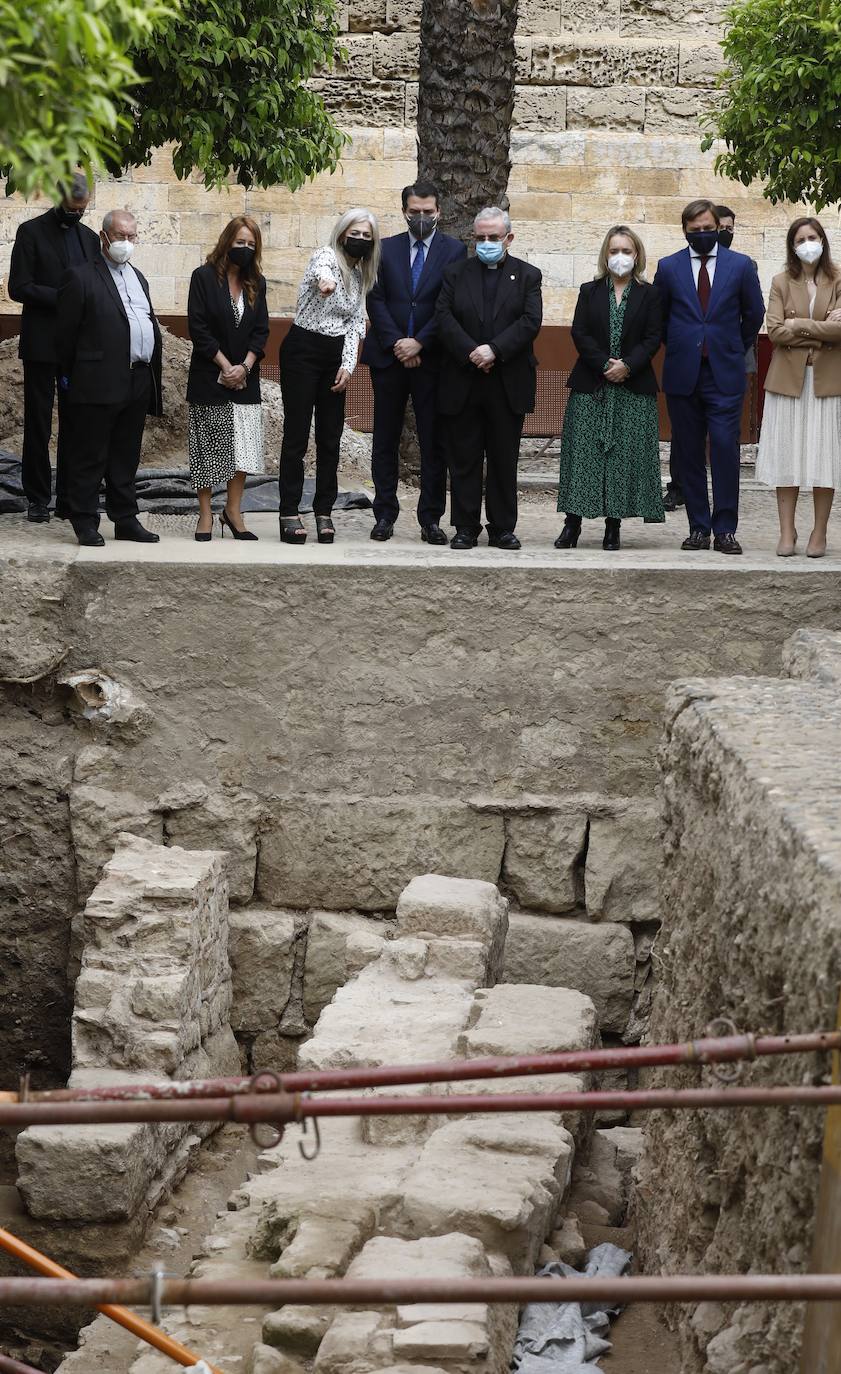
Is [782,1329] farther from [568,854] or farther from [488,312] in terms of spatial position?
[488,312]

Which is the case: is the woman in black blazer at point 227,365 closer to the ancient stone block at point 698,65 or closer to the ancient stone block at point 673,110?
the ancient stone block at point 673,110

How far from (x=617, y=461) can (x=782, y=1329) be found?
5.44 meters

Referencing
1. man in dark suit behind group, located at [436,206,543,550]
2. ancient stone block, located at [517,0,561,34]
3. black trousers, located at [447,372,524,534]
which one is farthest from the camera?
ancient stone block, located at [517,0,561,34]

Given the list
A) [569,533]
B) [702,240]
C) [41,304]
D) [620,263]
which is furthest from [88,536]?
[702,240]

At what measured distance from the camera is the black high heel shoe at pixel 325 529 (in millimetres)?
8766

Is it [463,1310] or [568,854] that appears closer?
[463,1310]

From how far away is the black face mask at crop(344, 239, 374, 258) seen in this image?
8648mm

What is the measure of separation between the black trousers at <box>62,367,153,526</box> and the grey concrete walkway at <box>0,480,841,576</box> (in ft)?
0.61

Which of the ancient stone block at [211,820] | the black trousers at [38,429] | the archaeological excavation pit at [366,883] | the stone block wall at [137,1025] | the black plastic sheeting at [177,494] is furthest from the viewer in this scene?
the black plastic sheeting at [177,494]

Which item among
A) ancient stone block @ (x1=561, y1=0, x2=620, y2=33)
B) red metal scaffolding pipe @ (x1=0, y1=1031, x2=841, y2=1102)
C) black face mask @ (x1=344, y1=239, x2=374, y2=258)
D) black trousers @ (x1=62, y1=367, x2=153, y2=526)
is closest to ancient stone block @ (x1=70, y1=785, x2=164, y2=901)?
black trousers @ (x1=62, y1=367, x2=153, y2=526)

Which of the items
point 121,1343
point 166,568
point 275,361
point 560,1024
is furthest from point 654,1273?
point 275,361

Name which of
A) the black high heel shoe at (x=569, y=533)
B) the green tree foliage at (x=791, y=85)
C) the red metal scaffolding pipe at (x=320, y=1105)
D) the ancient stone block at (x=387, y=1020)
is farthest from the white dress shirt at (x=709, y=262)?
the red metal scaffolding pipe at (x=320, y=1105)

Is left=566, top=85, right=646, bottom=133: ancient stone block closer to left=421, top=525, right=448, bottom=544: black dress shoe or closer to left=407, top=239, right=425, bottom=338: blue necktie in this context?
left=407, top=239, right=425, bottom=338: blue necktie

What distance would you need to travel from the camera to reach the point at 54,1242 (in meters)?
6.54
